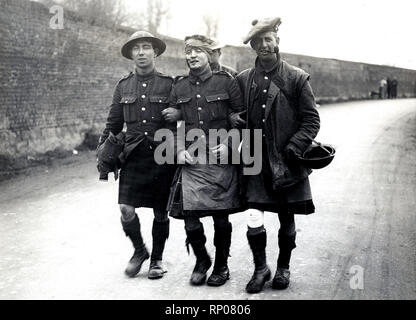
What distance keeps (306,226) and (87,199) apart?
11.3 feet

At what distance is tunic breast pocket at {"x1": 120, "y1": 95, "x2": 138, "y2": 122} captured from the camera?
14.8 feet

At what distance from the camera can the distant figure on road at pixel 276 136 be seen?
4.02 metres

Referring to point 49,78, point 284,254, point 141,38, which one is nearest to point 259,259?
point 284,254

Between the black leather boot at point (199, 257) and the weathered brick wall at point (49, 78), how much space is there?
6565mm

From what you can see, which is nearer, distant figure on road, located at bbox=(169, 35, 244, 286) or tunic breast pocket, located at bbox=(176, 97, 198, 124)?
distant figure on road, located at bbox=(169, 35, 244, 286)

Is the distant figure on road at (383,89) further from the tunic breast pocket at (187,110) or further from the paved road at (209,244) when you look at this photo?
the tunic breast pocket at (187,110)

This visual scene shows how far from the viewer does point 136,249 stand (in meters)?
4.63

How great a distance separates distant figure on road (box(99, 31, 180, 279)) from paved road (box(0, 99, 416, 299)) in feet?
1.19

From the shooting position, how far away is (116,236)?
5.66 meters

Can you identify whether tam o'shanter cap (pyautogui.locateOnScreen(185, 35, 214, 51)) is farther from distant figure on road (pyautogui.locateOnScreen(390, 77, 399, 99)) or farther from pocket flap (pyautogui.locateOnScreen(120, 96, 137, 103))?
distant figure on road (pyautogui.locateOnScreen(390, 77, 399, 99))

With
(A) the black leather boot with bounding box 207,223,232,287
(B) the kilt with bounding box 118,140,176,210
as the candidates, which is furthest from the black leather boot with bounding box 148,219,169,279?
(A) the black leather boot with bounding box 207,223,232,287

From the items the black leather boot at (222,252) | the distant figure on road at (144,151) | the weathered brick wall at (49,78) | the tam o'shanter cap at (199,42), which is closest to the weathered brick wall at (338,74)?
the weathered brick wall at (49,78)

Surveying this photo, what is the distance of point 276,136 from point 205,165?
64 cm

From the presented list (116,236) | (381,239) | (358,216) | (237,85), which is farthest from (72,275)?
(358,216)
